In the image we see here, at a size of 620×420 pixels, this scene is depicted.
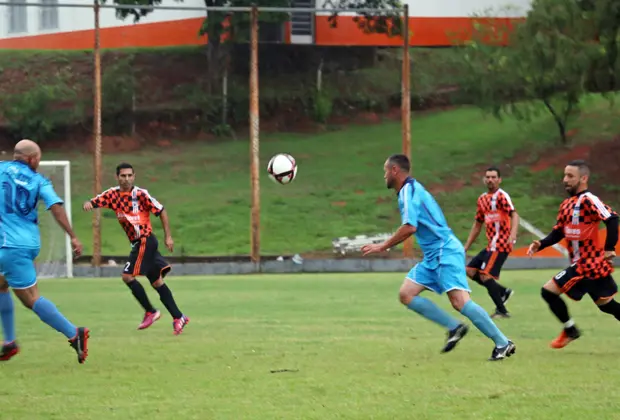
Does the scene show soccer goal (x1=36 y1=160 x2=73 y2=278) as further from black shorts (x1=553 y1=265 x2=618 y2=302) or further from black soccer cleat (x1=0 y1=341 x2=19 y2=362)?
black shorts (x1=553 y1=265 x2=618 y2=302)

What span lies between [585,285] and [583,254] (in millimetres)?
316

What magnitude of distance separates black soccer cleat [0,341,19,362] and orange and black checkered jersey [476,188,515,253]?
23.9ft

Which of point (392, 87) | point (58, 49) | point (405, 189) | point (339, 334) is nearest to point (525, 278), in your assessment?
point (339, 334)

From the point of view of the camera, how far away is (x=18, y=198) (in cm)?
1027

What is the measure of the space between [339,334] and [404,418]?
214 inches

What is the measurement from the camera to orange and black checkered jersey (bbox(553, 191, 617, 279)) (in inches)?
441

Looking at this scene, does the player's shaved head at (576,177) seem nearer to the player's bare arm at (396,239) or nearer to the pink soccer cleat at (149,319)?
the player's bare arm at (396,239)

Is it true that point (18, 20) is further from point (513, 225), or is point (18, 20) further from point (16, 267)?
point (16, 267)

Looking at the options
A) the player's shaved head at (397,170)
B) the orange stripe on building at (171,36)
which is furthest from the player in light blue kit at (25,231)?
the orange stripe on building at (171,36)

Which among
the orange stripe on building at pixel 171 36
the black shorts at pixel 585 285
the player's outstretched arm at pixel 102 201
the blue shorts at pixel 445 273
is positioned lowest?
the black shorts at pixel 585 285

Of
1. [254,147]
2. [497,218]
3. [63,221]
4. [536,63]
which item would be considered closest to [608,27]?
[536,63]

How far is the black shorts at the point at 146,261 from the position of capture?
13906 millimetres

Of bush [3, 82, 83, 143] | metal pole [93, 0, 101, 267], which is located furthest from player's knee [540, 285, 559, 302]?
bush [3, 82, 83, 143]

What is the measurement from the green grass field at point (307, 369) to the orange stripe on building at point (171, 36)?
79.7ft
